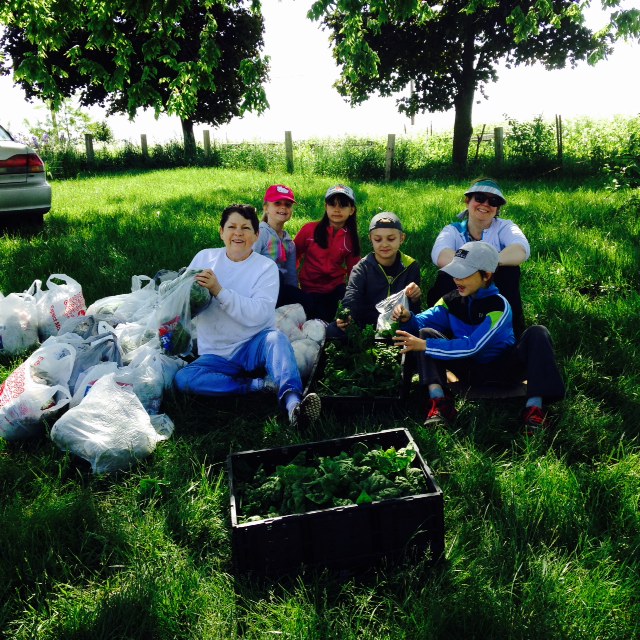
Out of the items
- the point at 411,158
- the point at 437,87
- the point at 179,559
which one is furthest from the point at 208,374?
the point at 437,87

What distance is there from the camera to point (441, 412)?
3229mm

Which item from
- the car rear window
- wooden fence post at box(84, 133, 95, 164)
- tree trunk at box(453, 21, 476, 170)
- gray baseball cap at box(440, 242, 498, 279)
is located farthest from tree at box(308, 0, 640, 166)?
gray baseball cap at box(440, 242, 498, 279)

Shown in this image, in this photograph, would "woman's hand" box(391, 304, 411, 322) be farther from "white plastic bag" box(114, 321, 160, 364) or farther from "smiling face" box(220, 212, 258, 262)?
"white plastic bag" box(114, 321, 160, 364)

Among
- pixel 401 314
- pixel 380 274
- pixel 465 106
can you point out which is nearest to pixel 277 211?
pixel 380 274

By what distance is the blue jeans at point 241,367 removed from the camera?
3.49m

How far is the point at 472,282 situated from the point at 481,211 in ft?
3.31

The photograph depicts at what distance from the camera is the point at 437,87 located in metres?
17.3

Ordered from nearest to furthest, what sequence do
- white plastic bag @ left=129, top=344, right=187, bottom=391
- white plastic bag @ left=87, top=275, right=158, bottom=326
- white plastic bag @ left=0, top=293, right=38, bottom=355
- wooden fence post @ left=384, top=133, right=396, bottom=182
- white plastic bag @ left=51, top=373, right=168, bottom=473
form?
white plastic bag @ left=51, top=373, right=168, bottom=473
white plastic bag @ left=129, top=344, right=187, bottom=391
white plastic bag @ left=0, top=293, right=38, bottom=355
white plastic bag @ left=87, top=275, right=158, bottom=326
wooden fence post @ left=384, top=133, right=396, bottom=182

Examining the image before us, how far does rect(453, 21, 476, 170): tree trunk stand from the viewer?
54.4 feet

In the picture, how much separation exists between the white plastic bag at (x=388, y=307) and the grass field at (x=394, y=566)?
0.71 m

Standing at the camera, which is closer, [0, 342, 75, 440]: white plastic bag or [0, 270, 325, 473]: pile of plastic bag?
[0, 270, 325, 473]: pile of plastic bag

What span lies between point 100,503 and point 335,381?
1.53 meters

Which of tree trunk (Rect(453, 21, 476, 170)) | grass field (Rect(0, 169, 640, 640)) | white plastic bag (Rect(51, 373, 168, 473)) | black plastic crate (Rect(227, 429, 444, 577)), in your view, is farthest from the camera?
tree trunk (Rect(453, 21, 476, 170))

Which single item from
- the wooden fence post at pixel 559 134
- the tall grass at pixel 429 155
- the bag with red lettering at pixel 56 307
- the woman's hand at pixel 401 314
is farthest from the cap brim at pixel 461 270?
the wooden fence post at pixel 559 134
